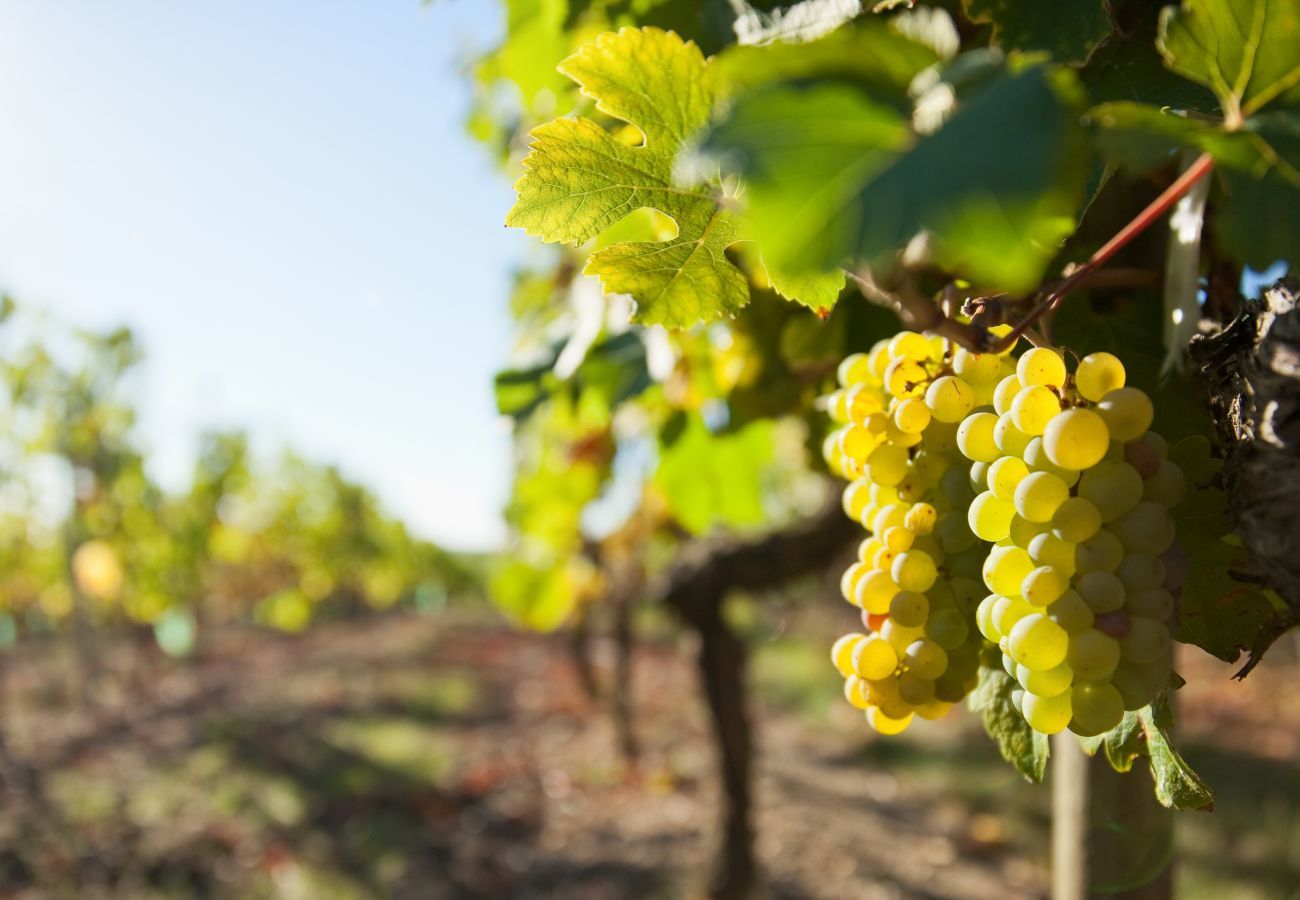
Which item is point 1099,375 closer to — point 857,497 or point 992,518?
point 992,518

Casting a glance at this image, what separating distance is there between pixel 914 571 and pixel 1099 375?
193mm

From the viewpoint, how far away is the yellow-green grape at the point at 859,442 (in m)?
0.76

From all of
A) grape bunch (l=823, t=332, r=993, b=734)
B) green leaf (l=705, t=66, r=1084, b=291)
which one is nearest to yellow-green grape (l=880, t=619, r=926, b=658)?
grape bunch (l=823, t=332, r=993, b=734)

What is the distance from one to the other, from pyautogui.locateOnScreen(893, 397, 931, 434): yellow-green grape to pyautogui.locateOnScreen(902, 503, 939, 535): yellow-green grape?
0.06 metres

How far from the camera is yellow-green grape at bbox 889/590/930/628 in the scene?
0.70 meters

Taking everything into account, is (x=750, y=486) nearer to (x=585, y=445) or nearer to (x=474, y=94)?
(x=585, y=445)

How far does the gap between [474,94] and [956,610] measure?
3.76 metres

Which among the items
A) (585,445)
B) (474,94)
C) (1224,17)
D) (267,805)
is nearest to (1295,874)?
(585,445)

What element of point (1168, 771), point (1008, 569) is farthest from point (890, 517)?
point (1168, 771)

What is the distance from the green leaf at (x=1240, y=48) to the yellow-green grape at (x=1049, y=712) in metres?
0.35

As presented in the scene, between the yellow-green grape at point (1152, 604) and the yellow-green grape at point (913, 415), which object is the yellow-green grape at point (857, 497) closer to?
the yellow-green grape at point (913, 415)

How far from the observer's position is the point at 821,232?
398 millimetres

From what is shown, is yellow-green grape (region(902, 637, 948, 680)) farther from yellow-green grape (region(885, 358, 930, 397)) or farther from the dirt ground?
the dirt ground

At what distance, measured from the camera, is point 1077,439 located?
1.88ft
